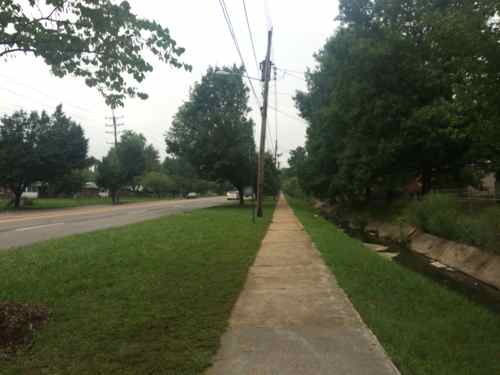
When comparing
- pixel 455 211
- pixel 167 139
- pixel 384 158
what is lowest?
pixel 455 211

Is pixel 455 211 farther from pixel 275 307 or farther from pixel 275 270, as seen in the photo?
pixel 275 307

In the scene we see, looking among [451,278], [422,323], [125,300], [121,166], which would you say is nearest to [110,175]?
[121,166]

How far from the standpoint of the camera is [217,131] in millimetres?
26250

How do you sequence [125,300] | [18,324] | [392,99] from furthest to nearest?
1. [392,99]
2. [125,300]
3. [18,324]

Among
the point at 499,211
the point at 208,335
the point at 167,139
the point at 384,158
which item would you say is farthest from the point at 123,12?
the point at 167,139

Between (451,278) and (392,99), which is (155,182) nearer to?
(392,99)

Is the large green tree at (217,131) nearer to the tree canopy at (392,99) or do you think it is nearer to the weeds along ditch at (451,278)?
the tree canopy at (392,99)

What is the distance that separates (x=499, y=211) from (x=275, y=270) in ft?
22.5

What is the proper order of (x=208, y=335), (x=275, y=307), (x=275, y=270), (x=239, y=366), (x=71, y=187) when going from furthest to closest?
(x=71, y=187)
(x=275, y=270)
(x=275, y=307)
(x=208, y=335)
(x=239, y=366)

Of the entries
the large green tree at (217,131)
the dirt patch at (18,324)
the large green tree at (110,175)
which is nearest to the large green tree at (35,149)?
the large green tree at (110,175)

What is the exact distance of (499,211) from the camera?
8.64 metres

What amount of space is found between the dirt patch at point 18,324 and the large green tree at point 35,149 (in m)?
28.2

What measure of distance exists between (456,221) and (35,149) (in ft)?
103

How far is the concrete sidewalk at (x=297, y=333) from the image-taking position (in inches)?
109
